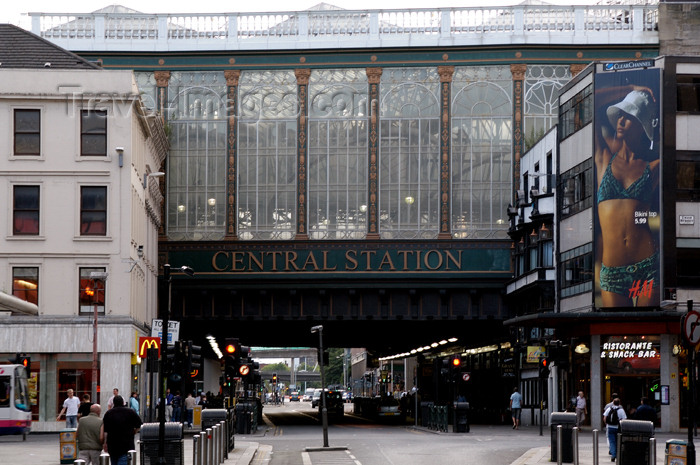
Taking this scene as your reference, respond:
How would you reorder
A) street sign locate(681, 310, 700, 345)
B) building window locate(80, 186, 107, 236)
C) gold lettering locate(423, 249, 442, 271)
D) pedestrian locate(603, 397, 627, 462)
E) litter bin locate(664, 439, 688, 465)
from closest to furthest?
litter bin locate(664, 439, 688, 465)
street sign locate(681, 310, 700, 345)
pedestrian locate(603, 397, 627, 462)
building window locate(80, 186, 107, 236)
gold lettering locate(423, 249, 442, 271)

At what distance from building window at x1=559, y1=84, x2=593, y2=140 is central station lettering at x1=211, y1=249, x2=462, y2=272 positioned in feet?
30.4

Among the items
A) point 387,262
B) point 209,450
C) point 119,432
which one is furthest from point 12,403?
point 387,262

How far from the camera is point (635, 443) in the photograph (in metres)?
27.7

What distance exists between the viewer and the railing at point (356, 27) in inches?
2761

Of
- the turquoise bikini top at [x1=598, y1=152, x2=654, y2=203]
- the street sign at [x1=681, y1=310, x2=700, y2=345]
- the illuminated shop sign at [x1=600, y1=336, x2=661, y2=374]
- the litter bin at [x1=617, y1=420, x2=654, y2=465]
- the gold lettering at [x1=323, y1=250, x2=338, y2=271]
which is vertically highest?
the turquoise bikini top at [x1=598, y1=152, x2=654, y2=203]

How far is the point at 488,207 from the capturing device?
227 ft

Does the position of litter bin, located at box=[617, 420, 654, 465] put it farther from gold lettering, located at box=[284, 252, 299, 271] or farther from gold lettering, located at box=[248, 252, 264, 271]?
gold lettering, located at box=[248, 252, 264, 271]

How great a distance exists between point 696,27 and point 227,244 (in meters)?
28.3

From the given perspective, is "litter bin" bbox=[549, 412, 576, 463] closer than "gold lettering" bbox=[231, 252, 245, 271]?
Yes

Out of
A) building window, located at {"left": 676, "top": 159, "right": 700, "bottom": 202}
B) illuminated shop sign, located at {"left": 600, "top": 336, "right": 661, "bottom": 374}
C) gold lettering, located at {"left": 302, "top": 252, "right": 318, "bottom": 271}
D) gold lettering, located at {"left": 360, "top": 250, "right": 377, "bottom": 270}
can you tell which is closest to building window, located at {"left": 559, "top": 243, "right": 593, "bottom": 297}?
illuminated shop sign, located at {"left": 600, "top": 336, "right": 661, "bottom": 374}

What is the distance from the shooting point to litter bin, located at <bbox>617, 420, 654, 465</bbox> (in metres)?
27.5

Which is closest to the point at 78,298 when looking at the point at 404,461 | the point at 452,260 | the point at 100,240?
the point at 100,240

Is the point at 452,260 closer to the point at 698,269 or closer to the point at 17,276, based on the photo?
the point at 698,269

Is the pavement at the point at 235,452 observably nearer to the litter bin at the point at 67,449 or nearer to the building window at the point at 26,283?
the litter bin at the point at 67,449
